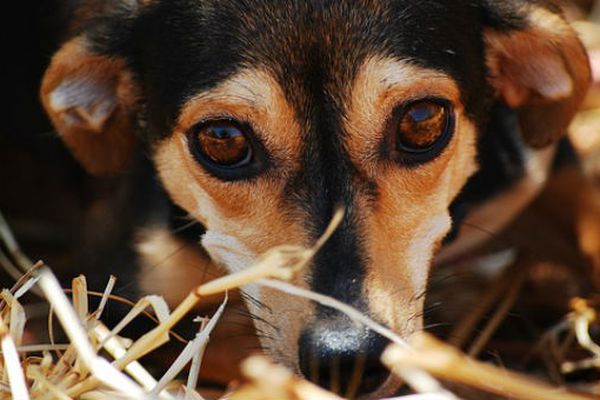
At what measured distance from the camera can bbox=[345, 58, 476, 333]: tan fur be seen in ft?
9.39

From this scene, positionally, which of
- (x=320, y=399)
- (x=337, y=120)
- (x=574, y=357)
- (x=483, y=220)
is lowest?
(x=574, y=357)

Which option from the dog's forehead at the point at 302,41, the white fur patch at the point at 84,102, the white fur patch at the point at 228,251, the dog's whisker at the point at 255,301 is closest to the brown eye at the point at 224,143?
the dog's forehead at the point at 302,41

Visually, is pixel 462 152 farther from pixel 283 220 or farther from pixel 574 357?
pixel 574 357

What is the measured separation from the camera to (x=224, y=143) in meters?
3.06

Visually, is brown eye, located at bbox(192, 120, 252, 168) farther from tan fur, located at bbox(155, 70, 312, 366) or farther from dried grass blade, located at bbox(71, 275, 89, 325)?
dried grass blade, located at bbox(71, 275, 89, 325)

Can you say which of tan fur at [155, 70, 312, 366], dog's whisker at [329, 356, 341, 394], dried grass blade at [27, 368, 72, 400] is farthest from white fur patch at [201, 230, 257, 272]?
dried grass blade at [27, 368, 72, 400]

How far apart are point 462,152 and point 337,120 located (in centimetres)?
51

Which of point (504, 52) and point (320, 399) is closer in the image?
point (320, 399)

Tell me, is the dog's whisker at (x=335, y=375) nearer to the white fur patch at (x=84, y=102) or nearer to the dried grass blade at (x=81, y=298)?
the dried grass blade at (x=81, y=298)

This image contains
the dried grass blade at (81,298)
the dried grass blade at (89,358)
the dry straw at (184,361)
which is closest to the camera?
the dry straw at (184,361)

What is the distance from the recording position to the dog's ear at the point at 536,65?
333cm

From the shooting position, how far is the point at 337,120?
116 inches

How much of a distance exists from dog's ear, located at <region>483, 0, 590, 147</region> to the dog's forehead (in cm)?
24

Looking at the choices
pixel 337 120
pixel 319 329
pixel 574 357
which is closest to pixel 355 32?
pixel 337 120
